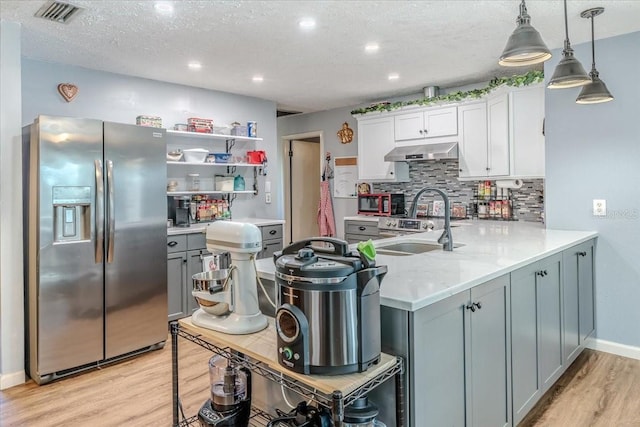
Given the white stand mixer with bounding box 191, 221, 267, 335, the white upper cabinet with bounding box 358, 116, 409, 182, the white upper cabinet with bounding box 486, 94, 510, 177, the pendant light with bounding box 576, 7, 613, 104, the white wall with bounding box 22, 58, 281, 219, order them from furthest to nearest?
the white upper cabinet with bounding box 358, 116, 409, 182 → the white upper cabinet with bounding box 486, 94, 510, 177 → the white wall with bounding box 22, 58, 281, 219 → the pendant light with bounding box 576, 7, 613, 104 → the white stand mixer with bounding box 191, 221, 267, 335

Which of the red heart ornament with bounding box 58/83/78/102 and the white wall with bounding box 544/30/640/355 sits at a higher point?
the red heart ornament with bounding box 58/83/78/102

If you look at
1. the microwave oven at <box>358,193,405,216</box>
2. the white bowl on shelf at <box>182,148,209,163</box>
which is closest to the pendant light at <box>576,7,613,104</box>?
the microwave oven at <box>358,193,405,216</box>

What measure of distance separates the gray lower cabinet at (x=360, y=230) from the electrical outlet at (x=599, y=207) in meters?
2.26

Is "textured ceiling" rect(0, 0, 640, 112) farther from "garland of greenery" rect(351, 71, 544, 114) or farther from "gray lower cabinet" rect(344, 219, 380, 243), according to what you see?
"gray lower cabinet" rect(344, 219, 380, 243)

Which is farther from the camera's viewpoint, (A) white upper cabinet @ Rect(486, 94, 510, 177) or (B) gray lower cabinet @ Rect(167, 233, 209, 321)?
(A) white upper cabinet @ Rect(486, 94, 510, 177)

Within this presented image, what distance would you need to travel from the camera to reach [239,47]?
337 cm

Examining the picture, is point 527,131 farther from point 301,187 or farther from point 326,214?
point 301,187

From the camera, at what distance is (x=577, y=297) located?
2.96 metres

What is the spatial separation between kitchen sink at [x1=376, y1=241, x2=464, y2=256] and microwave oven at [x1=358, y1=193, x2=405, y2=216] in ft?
6.53

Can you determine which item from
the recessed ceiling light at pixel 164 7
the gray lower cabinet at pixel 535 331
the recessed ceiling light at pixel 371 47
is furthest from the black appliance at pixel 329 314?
the recessed ceiling light at pixel 371 47

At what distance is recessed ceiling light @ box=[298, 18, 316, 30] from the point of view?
9.32 ft

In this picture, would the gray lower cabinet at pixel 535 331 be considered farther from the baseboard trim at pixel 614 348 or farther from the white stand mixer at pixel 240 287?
the white stand mixer at pixel 240 287

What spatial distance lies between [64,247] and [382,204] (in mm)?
3360

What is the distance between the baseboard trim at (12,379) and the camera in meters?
2.82
